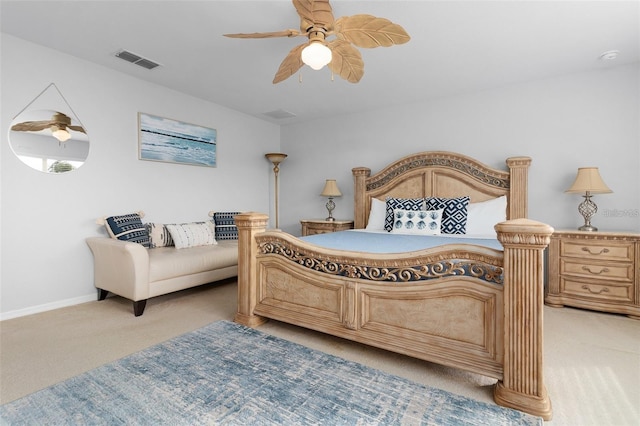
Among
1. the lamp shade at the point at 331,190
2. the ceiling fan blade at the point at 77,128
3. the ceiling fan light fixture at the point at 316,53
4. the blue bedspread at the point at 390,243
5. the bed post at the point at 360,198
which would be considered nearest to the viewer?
the ceiling fan light fixture at the point at 316,53

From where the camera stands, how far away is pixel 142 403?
155 centimetres

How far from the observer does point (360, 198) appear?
15.3ft

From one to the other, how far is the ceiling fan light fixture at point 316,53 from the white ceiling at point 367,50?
1.57 ft

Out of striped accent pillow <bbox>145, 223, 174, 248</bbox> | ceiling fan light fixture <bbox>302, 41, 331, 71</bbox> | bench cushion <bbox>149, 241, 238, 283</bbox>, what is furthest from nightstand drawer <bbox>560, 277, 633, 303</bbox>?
striped accent pillow <bbox>145, 223, 174, 248</bbox>

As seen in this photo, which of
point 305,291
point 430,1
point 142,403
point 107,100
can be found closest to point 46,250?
point 107,100

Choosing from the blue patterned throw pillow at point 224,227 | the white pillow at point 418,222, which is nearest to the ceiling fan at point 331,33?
the white pillow at point 418,222

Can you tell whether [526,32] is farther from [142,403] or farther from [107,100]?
[107,100]

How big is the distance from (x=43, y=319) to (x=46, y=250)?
65 cm

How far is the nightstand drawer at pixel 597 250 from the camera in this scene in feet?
9.24

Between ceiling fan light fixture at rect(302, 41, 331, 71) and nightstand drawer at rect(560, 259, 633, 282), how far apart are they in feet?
9.76

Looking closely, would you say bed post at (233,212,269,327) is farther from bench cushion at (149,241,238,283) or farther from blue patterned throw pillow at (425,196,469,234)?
blue patterned throw pillow at (425,196,469,234)

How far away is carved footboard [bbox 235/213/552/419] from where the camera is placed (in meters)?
1.49

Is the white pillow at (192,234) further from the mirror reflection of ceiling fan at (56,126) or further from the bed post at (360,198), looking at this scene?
the bed post at (360,198)

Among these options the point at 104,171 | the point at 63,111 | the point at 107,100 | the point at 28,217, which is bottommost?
the point at 28,217
